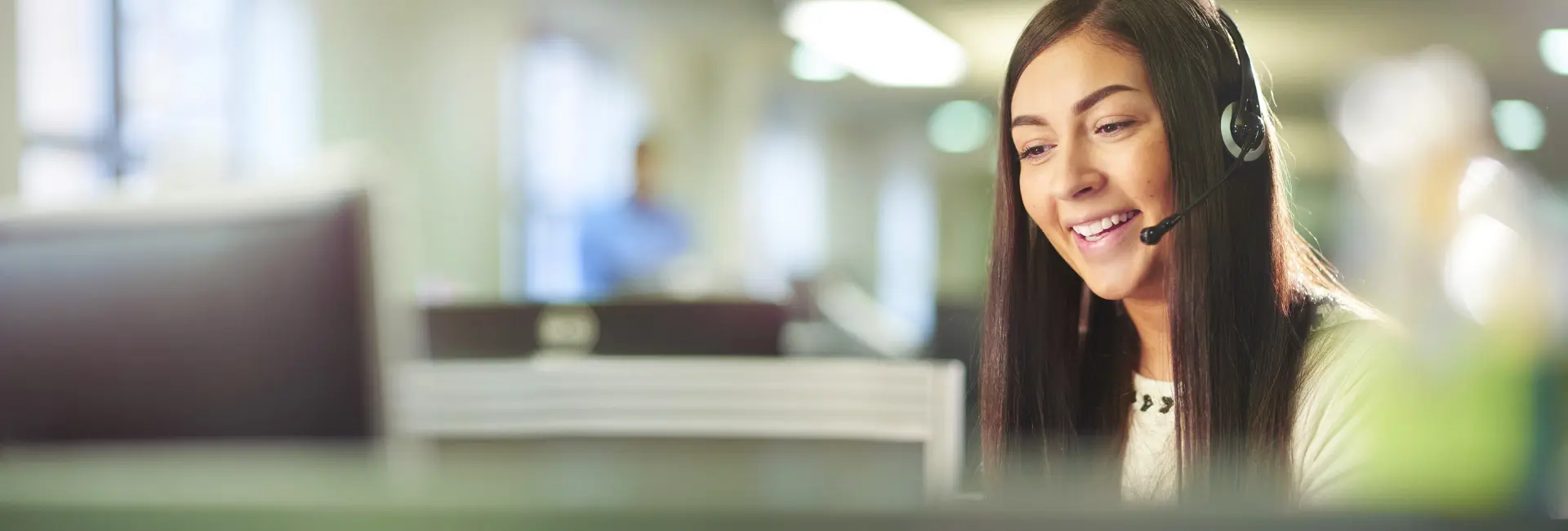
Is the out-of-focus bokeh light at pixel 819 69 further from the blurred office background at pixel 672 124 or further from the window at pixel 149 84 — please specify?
the window at pixel 149 84

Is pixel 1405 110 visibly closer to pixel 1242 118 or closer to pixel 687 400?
pixel 1242 118

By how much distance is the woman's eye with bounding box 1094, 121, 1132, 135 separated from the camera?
1.52 ft

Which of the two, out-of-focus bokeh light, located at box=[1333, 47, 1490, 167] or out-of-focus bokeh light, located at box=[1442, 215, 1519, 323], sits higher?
out-of-focus bokeh light, located at box=[1333, 47, 1490, 167]

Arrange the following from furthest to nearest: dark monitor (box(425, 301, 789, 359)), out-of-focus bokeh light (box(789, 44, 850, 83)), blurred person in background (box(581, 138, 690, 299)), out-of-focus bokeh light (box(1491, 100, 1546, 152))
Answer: blurred person in background (box(581, 138, 690, 299)), out-of-focus bokeh light (box(789, 44, 850, 83)), dark monitor (box(425, 301, 789, 359)), out-of-focus bokeh light (box(1491, 100, 1546, 152))

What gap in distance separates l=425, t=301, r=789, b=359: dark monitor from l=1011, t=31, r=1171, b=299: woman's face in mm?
808

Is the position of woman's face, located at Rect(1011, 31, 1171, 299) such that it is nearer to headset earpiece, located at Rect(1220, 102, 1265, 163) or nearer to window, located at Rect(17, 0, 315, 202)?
headset earpiece, located at Rect(1220, 102, 1265, 163)

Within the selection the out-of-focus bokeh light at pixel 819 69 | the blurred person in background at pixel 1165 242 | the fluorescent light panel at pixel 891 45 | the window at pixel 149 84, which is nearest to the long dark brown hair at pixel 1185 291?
the blurred person in background at pixel 1165 242

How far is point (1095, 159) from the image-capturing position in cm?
46

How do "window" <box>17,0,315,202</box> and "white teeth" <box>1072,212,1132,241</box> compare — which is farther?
"window" <box>17,0,315,202</box>

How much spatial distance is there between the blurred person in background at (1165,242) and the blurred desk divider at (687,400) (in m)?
0.15

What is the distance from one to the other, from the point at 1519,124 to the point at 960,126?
1.16ft

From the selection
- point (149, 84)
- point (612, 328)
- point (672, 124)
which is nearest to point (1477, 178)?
point (612, 328)

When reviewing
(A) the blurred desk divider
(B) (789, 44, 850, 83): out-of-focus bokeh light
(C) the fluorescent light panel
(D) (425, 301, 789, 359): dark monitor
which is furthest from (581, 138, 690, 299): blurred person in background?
(A) the blurred desk divider

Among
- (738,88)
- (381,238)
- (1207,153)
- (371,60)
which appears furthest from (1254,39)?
(738,88)
